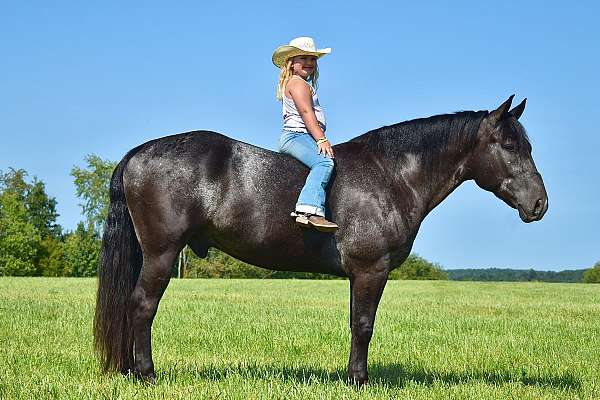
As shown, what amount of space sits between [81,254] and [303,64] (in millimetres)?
73417

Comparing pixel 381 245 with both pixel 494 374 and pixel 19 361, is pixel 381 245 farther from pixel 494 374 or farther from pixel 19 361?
pixel 19 361

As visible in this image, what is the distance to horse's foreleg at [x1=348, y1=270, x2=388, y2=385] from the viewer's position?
22.0 ft

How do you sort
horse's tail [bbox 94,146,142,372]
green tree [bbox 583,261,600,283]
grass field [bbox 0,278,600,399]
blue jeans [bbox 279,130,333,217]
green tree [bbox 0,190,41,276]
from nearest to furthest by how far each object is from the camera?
grass field [bbox 0,278,600,399] → blue jeans [bbox 279,130,333,217] → horse's tail [bbox 94,146,142,372] → green tree [bbox 0,190,41,276] → green tree [bbox 583,261,600,283]

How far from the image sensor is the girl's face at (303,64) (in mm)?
6945

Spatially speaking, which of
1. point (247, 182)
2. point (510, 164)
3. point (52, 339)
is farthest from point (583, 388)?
point (52, 339)

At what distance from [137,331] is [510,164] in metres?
4.02

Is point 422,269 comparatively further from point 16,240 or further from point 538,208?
point 538,208

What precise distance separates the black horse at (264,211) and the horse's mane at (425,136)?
2 cm

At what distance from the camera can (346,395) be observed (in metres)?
6.04

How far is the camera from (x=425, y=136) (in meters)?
7.29

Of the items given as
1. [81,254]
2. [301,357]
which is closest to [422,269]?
[81,254]

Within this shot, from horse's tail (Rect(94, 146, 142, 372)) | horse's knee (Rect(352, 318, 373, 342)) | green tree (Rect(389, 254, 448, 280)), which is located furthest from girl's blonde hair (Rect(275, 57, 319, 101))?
green tree (Rect(389, 254, 448, 280))

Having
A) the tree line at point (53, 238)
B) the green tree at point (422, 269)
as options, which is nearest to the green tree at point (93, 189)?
the tree line at point (53, 238)

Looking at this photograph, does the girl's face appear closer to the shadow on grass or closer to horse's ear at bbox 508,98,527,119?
horse's ear at bbox 508,98,527,119
